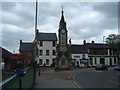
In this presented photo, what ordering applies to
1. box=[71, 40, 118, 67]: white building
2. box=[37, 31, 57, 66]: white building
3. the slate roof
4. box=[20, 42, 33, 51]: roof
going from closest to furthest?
box=[37, 31, 57, 66]: white building → box=[71, 40, 118, 67]: white building → the slate roof → box=[20, 42, 33, 51]: roof

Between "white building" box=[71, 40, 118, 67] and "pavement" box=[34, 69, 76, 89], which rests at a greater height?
"white building" box=[71, 40, 118, 67]

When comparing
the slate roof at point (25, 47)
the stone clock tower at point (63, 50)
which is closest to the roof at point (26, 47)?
the slate roof at point (25, 47)

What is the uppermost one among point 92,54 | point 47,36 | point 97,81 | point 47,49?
point 47,36

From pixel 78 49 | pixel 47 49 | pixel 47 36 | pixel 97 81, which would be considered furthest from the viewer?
pixel 78 49

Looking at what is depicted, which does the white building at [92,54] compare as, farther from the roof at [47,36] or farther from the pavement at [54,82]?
the pavement at [54,82]

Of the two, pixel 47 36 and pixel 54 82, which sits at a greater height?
pixel 47 36

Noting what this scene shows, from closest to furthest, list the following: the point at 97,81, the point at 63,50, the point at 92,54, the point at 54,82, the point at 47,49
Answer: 1. the point at 54,82
2. the point at 97,81
3. the point at 63,50
4. the point at 47,49
5. the point at 92,54

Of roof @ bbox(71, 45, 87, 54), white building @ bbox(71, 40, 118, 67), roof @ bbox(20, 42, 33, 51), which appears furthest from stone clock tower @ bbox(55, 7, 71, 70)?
roof @ bbox(20, 42, 33, 51)

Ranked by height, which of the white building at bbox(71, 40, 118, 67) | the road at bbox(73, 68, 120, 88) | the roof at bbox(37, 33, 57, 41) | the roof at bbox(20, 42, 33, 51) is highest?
the roof at bbox(37, 33, 57, 41)

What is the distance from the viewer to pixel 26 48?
252 ft

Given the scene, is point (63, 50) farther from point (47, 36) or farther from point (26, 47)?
point (26, 47)

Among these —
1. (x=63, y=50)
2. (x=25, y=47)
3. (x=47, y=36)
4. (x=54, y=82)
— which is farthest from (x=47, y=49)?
(x=54, y=82)

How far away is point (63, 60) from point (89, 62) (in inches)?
740

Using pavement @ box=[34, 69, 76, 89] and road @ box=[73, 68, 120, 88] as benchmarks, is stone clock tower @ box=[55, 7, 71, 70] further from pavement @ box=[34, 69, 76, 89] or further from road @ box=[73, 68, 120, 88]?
pavement @ box=[34, 69, 76, 89]
